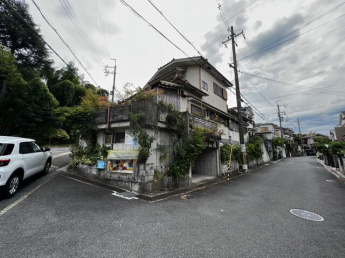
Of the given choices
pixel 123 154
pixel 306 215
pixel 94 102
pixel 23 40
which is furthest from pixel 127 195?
pixel 23 40

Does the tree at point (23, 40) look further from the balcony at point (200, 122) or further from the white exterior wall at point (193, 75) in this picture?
the balcony at point (200, 122)

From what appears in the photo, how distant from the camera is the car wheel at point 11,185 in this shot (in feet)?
14.7

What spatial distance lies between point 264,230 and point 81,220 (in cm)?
451

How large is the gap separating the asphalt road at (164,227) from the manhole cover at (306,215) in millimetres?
167

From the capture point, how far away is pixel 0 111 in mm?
12680

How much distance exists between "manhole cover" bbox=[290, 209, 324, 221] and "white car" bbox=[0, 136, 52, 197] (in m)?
8.92

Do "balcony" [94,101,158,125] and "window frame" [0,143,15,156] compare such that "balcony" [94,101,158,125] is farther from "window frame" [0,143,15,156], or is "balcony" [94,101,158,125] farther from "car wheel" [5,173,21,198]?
"car wheel" [5,173,21,198]

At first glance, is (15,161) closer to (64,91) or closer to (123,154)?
(123,154)

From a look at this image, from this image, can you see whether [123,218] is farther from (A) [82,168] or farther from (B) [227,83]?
(B) [227,83]

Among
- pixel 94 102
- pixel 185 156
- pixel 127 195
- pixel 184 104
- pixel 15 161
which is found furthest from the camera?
pixel 184 104

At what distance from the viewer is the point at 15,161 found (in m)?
4.78

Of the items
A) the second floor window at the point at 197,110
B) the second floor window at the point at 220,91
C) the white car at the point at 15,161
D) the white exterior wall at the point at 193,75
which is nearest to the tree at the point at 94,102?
the white car at the point at 15,161

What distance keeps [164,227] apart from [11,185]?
202 inches

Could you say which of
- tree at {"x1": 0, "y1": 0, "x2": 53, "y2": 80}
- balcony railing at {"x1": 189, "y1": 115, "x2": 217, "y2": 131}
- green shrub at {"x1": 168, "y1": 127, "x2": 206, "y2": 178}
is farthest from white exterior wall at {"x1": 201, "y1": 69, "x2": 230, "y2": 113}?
tree at {"x1": 0, "y1": 0, "x2": 53, "y2": 80}
